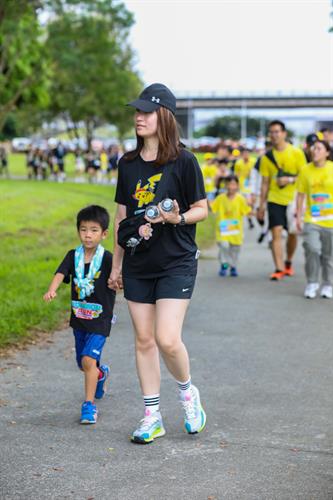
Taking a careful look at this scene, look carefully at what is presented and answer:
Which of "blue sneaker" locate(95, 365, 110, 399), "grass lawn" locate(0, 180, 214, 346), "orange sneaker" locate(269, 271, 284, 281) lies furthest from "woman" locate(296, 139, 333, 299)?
"blue sneaker" locate(95, 365, 110, 399)

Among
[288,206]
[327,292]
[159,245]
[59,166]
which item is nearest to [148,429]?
[159,245]

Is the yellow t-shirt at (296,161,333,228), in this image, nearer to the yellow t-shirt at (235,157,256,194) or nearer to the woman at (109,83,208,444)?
the woman at (109,83,208,444)

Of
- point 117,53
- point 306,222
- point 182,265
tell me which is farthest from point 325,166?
point 117,53

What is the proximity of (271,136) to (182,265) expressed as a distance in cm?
683

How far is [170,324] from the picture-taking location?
5.20 m

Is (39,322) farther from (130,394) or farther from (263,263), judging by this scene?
(263,263)

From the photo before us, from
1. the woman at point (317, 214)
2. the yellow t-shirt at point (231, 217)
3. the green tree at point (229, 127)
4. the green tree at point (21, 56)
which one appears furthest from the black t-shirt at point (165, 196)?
the green tree at point (229, 127)

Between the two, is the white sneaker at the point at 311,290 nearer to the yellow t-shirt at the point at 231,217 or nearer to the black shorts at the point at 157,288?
the yellow t-shirt at the point at 231,217

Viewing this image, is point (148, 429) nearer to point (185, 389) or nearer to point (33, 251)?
point (185, 389)

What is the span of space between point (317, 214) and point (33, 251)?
226 inches

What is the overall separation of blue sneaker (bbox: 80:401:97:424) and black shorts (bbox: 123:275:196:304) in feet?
2.65

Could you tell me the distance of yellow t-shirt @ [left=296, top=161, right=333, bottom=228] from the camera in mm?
10617

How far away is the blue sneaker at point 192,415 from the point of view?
543 cm

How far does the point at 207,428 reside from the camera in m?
5.62
